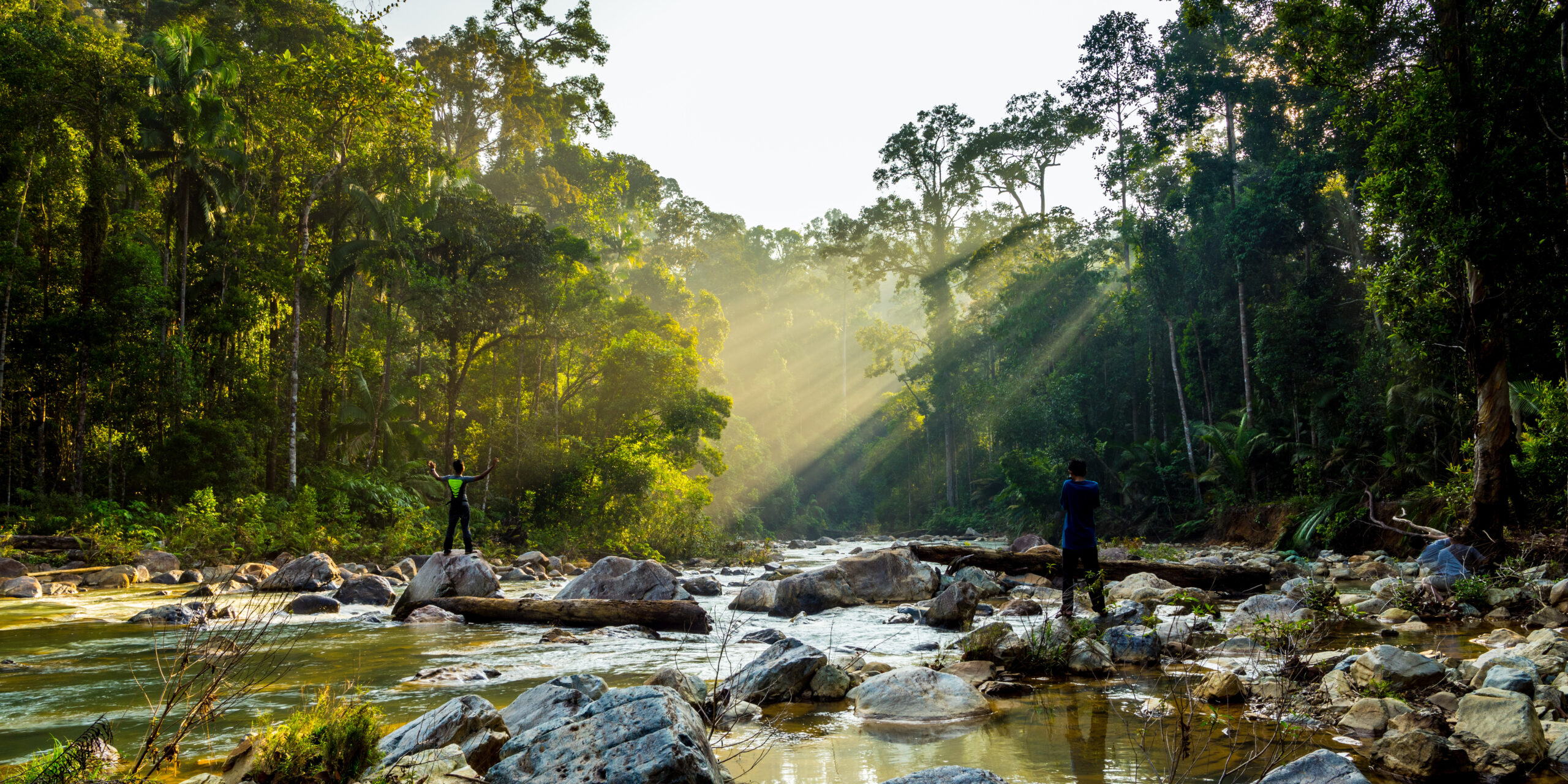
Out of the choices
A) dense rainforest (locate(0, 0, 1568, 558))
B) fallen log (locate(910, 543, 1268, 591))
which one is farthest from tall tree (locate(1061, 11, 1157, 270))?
fallen log (locate(910, 543, 1268, 591))

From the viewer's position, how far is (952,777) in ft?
9.28

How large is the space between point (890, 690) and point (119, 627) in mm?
8083

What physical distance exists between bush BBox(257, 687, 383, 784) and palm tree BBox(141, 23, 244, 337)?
1779 centimetres

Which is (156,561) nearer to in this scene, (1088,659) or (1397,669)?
(1088,659)

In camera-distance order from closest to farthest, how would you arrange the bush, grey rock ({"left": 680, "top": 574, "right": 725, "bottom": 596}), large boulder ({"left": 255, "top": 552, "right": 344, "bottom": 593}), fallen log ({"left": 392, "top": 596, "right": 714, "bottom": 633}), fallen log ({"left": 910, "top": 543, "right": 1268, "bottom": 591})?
the bush < fallen log ({"left": 392, "top": 596, "right": 714, "bottom": 633}) < fallen log ({"left": 910, "top": 543, "right": 1268, "bottom": 591}) < large boulder ({"left": 255, "top": 552, "right": 344, "bottom": 593}) < grey rock ({"left": 680, "top": 574, "right": 725, "bottom": 596})

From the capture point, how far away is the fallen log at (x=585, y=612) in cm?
841

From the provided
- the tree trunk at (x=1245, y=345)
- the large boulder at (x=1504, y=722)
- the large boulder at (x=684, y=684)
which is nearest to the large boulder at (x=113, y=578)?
the large boulder at (x=684, y=684)

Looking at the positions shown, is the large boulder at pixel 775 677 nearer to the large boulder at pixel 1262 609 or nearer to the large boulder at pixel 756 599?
the large boulder at pixel 1262 609

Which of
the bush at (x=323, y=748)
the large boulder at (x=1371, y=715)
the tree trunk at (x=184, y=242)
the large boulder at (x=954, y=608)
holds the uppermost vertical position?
the tree trunk at (x=184, y=242)

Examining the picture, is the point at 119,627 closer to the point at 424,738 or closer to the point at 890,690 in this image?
the point at 424,738

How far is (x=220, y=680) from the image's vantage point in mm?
2904

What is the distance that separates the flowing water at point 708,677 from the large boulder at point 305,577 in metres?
2.06

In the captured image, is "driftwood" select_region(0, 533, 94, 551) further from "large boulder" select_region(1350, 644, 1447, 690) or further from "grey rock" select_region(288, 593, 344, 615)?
"large boulder" select_region(1350, 644, 1447, 690)

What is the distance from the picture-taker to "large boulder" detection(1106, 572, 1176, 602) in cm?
966
